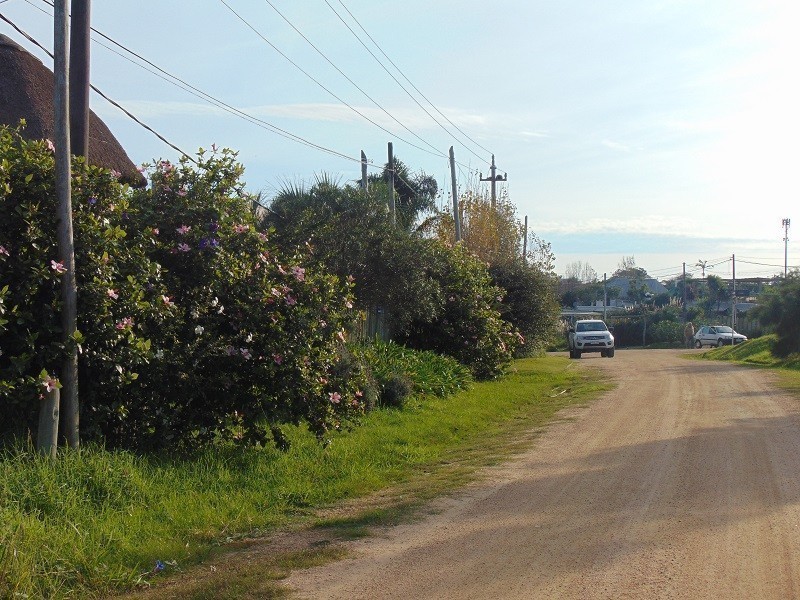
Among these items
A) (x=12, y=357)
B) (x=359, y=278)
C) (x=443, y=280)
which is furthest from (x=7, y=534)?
(x=443, y=280)

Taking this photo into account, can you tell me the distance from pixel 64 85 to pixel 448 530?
5398 mm

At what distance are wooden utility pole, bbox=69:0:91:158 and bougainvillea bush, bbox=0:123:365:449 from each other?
26.4 inches

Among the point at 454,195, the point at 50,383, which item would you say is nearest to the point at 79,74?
the point at 50,383

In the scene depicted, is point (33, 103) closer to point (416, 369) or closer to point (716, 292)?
point (416, 369)

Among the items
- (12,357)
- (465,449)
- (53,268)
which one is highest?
(53,268)

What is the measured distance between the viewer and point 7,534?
618 cm

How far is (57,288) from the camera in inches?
323

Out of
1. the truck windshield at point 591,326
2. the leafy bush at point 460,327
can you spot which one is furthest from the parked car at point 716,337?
the leafy bush at point 460,327

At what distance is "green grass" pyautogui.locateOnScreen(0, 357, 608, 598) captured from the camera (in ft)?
20.6

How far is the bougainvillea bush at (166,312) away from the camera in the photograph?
26.6 feet

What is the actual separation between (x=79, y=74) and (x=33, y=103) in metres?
4.35

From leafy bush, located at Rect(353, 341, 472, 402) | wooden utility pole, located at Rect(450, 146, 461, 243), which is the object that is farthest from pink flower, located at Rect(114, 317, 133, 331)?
wooden utility pole, located at Rect(450, 146, 461, 243)

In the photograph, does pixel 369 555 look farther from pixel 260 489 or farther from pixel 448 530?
pixel 260 489

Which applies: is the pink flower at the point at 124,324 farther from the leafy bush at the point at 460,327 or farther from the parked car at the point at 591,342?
the parked car at the point at 591,342
